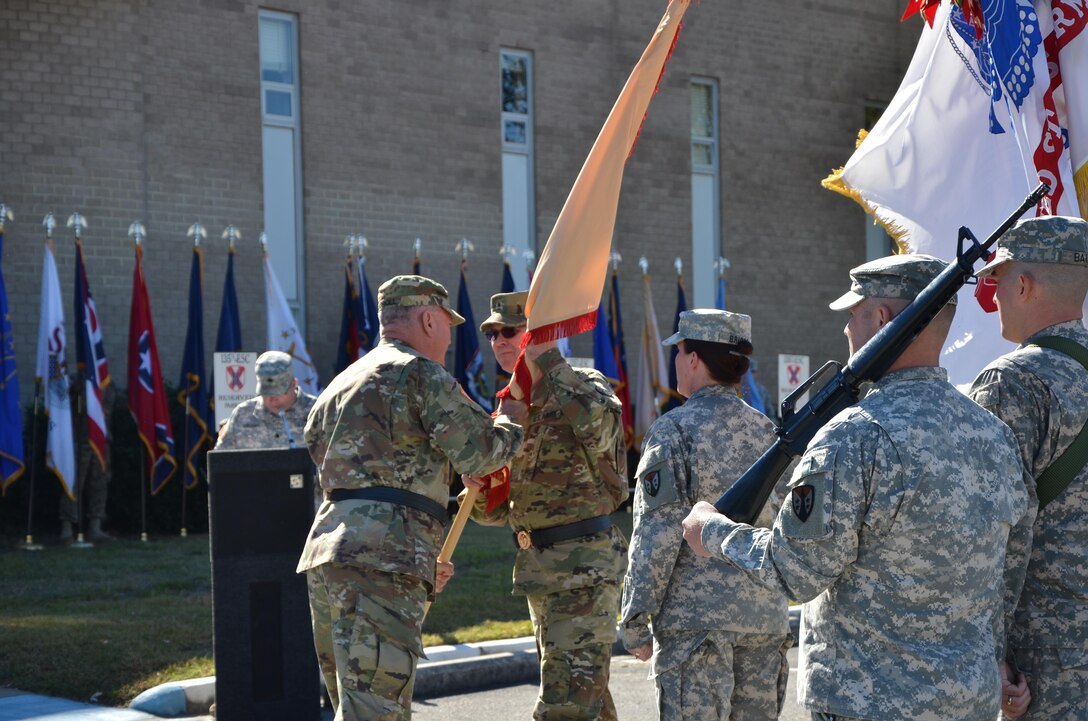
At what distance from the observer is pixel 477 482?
5.36 meters

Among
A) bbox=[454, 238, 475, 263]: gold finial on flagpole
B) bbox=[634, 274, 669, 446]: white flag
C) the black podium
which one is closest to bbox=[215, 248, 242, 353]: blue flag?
bbox=[454, 238, 475, 263]: gold finial on flagpole

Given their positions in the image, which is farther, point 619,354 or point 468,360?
point 619,354

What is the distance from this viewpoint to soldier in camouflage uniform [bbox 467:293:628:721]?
539 cm

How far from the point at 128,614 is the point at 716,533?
286 inches

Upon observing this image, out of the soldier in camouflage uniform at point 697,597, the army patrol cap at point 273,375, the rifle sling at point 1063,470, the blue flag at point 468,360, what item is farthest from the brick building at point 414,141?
the rifle sling at point 1063,470

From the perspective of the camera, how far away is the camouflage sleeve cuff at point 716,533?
11.0ft

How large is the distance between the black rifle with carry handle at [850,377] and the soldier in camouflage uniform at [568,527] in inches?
80.1

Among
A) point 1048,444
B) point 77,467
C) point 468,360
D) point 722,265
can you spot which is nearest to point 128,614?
point 77,467

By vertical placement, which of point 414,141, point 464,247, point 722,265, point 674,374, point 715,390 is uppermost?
point 414,141

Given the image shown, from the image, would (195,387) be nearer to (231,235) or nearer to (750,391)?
(231,235)

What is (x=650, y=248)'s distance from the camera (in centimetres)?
2139

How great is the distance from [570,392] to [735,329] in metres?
1.01

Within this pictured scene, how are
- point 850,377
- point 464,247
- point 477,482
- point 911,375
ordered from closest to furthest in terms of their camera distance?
point 911,375
point 850,377
point 477,482
point 464,247

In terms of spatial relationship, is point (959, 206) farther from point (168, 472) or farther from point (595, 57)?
point (595, 57)
